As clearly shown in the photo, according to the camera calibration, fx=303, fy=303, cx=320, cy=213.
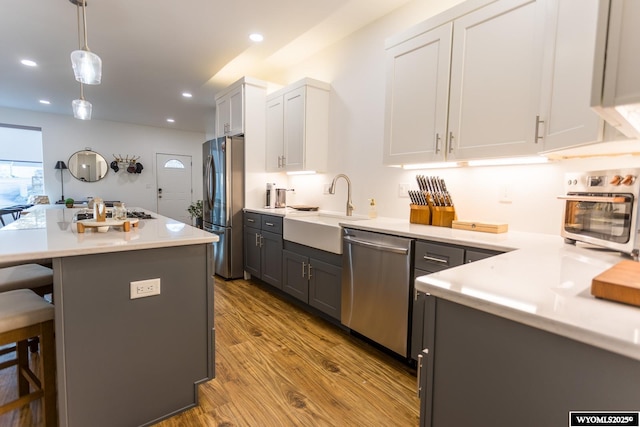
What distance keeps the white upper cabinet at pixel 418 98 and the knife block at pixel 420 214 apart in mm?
370

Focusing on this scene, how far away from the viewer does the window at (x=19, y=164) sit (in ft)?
20.7

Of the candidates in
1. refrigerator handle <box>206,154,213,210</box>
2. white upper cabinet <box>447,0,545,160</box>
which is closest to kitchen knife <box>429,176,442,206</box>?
white upper cabinet <box>447,0,545,160</box>

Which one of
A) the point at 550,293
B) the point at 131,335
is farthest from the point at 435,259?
the point at 131,335

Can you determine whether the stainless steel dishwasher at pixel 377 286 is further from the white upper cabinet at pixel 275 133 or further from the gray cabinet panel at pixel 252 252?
the white upper cabinet at pixel 275 133

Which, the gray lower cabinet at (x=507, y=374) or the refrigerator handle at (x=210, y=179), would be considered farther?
the refrigerator handle at (x=210, y=179)

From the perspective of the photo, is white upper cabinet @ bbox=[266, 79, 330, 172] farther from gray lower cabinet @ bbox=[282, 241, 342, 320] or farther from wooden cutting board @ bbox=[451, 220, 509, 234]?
wooden cutting board @ bbox=[451, 220, 509, 234]

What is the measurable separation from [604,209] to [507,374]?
1.03 m

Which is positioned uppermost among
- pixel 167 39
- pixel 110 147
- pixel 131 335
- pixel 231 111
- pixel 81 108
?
pixel 167 39

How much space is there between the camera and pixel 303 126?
11.0ft

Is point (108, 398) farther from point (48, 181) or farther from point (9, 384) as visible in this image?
point (48, 181)

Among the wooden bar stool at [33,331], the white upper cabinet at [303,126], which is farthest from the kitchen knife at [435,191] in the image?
the wooden bar stool at [33,331]

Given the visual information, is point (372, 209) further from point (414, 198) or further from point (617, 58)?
point (617, 58)

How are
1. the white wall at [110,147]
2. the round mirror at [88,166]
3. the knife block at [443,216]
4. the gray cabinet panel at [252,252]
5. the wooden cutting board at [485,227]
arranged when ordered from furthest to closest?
the round mirror at [88,166] < the white wall at [110,147] < the gray cabinet panel at [252,252] < the knife block at [443,216] < the wooden cutting board at [485,227]

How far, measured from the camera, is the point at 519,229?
6.53 feet
